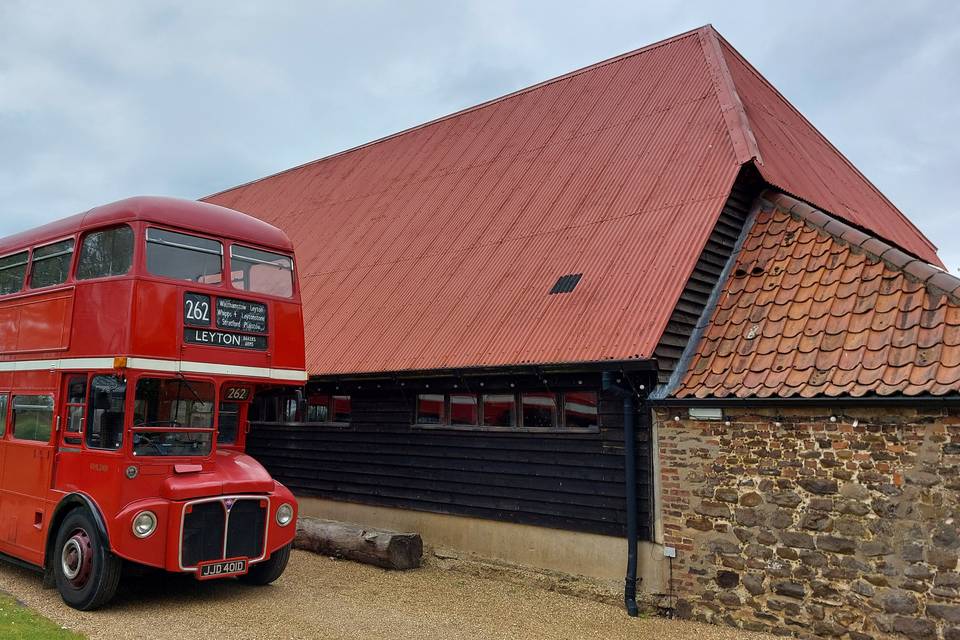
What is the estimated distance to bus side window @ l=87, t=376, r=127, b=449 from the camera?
8.37 meters

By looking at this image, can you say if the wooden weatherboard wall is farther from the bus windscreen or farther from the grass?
the grass

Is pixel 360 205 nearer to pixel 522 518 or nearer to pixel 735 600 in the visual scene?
pixel 522 518

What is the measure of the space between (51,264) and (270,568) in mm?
4922

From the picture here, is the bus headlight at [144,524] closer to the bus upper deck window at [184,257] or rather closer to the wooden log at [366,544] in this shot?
the bus upper deck window at [184,257]

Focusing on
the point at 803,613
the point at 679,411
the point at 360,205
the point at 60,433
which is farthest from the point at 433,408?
the point at 360,205

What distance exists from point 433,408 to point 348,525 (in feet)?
7.57

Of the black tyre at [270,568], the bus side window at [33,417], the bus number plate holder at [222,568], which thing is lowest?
the black tyre at [270,568]

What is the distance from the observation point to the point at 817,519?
769 cm

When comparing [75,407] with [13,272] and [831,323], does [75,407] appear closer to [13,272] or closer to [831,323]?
[13,272]

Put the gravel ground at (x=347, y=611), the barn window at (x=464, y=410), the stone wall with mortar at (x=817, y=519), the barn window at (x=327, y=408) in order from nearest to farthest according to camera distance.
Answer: the stone wall with mortar at (x=817, y=519)
the gravel ground at (x=347, y=611)
the barn window at (x=464, y=410)
the barn window at (x=327, y=408)

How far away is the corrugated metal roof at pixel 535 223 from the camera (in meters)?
10.2

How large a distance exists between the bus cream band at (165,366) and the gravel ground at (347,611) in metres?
2.73

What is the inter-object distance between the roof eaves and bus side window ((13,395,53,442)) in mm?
9925

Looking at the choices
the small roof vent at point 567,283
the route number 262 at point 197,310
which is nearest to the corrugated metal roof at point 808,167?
the small roof vent at point 567,283
